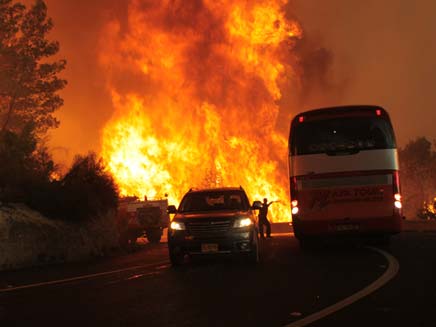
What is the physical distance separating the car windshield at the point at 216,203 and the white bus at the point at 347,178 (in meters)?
1.55

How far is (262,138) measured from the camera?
2126 inches

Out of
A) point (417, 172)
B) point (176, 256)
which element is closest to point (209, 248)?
point (176, 256)

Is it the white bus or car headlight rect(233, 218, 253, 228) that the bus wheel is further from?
car headlight rect(233, 218, 253, 228)

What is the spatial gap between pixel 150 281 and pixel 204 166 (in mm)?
42058

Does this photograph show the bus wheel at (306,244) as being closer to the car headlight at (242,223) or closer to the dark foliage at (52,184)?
the car headlight at (242,223)

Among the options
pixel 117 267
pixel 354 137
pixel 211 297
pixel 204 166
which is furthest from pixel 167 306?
pixel 204 166

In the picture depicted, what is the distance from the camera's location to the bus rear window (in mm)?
14898

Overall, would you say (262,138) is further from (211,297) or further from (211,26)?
(211,297)

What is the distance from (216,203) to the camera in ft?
47.5

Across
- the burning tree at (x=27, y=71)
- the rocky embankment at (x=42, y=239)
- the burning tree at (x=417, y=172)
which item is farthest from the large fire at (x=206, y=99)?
the burning tree at (x=417, y=172)

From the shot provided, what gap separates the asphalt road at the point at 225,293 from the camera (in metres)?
7.06

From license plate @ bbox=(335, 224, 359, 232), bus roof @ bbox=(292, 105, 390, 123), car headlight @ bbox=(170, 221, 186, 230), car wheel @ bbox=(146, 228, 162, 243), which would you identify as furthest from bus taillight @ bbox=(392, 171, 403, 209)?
car wheel @ bbox=(146, 228, 162, 243)

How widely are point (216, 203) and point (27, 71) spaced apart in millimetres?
23860

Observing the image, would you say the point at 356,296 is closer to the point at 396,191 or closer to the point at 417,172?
the point at 396,191
